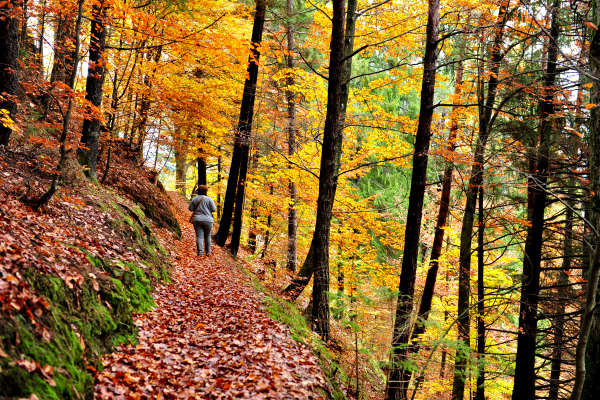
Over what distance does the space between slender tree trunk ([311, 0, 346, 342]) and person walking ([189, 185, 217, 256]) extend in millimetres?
3933

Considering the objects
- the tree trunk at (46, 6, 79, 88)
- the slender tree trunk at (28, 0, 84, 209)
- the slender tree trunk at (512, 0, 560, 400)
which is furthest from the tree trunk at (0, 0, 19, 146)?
the slender tree trunk at (512, 0, 560, 400)

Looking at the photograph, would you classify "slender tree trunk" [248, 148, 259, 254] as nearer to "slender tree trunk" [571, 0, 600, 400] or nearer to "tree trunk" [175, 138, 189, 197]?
"tree trunk" [175, 138, 189, 197]

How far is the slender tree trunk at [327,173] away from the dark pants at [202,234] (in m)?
4.06

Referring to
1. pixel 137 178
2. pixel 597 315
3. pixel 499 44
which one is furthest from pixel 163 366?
pixel 499 44

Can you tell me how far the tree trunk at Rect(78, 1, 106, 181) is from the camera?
7262mm

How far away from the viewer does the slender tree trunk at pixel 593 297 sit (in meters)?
3.94

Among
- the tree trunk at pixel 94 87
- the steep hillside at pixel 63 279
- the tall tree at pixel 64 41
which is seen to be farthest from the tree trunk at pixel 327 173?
the tall tree at pixel 64 41

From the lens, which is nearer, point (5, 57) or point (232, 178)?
point (5, 57)

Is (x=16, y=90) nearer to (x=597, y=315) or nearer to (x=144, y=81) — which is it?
(x=144, y=81)

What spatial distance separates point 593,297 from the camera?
3.93 metres

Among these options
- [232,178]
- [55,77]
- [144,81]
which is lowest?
[232,178]

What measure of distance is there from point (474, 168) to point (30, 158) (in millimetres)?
10881

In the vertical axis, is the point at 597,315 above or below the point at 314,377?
above

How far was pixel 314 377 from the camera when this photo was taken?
508 centimetres
